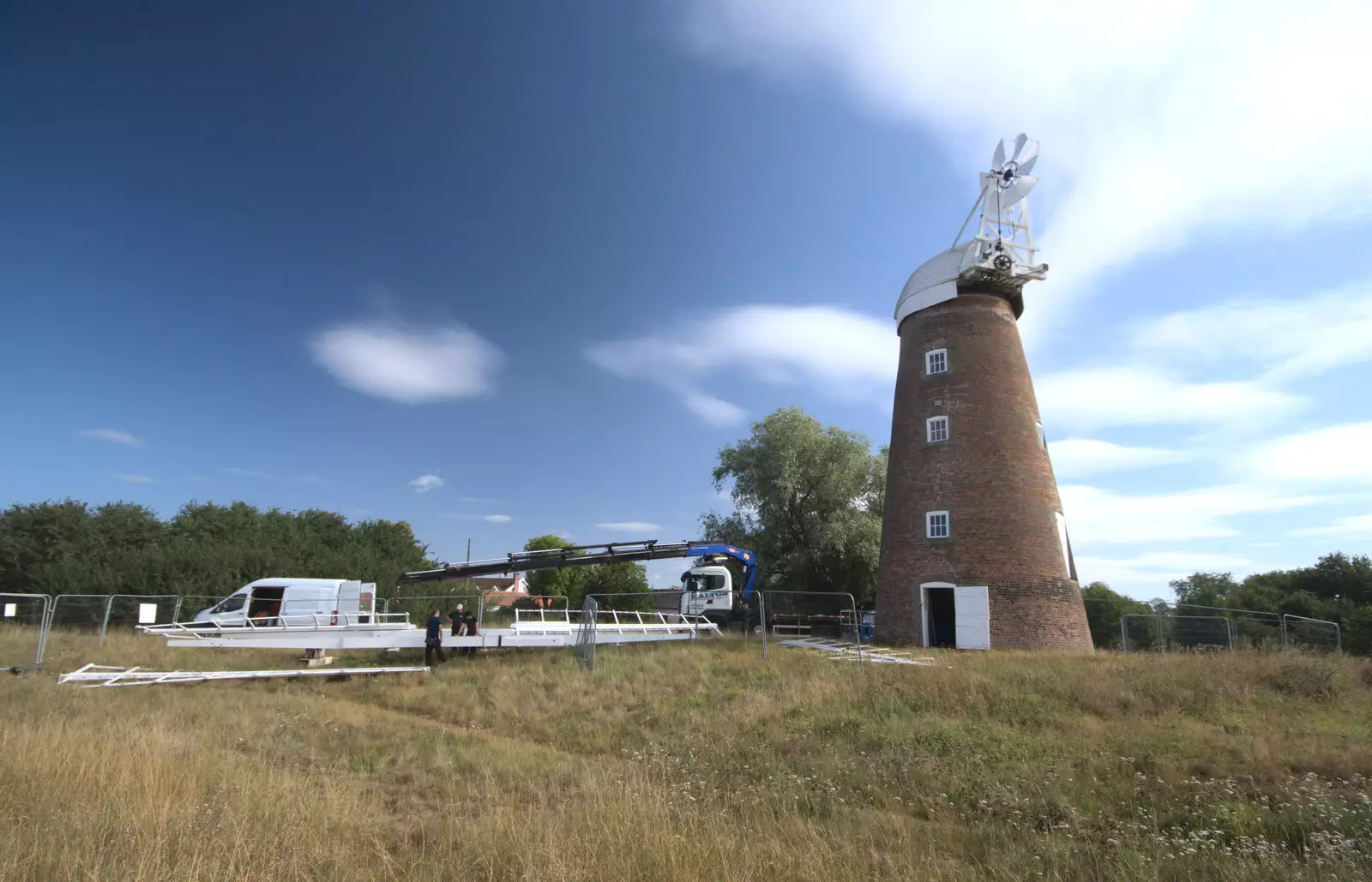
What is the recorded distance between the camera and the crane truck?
2420 centimetres

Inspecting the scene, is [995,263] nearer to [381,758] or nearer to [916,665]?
[916,665]

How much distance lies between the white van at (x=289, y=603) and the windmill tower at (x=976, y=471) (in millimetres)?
17772

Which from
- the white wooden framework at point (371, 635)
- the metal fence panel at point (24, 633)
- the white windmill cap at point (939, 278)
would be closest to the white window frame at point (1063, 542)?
the white windmill cap at point (939, 278)

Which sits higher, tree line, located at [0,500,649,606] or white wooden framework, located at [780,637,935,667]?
tree line, located at [0,500,649,606]

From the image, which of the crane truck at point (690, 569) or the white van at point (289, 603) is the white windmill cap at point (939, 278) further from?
the white van at point (289, 603)

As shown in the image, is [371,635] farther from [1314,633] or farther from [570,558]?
[1314,633]

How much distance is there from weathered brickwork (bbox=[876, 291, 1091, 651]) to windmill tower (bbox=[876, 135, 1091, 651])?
4 centimetres

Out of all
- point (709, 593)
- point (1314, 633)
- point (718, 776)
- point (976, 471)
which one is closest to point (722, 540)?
point (709, 593)

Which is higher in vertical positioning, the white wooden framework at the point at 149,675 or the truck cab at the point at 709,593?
the truck cab at the point at 709,593

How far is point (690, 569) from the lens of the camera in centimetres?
2814

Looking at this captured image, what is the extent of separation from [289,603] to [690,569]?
47.5ft

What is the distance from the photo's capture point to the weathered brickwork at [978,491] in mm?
19719

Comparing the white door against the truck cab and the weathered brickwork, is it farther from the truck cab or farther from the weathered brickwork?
the truck cab

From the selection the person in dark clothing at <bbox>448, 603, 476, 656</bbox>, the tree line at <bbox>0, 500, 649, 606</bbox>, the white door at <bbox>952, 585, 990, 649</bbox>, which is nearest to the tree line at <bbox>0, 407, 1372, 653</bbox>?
the tree line at <bbox>0, 500, 649, 606</bbox>
